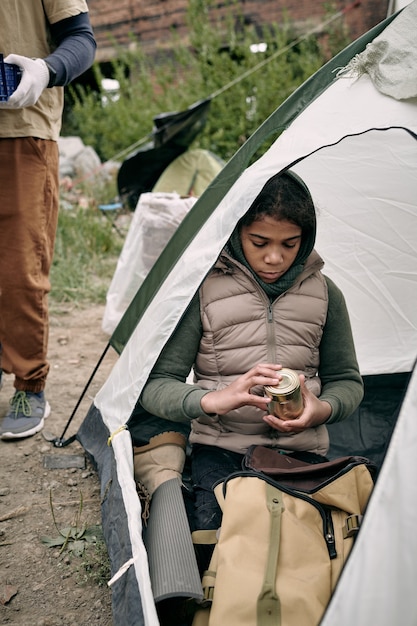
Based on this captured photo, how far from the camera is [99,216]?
18.6 feet

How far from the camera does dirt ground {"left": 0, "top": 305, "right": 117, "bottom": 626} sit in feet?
5.34

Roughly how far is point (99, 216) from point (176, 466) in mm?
4229

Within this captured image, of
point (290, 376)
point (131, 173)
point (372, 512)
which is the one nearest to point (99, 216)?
point (131, 173)

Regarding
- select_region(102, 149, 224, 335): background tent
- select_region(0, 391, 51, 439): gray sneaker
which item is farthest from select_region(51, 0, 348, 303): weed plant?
select_region(0, 391, 51, 439): gray sneaker

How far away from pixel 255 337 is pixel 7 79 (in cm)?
115

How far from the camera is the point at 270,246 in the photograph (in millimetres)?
1692

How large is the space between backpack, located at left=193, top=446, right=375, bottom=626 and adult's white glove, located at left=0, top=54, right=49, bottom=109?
133cm

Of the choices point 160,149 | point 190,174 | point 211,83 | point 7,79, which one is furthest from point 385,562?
point 211,83

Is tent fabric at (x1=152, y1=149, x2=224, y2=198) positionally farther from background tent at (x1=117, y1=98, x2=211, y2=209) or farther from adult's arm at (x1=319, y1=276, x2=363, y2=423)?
adult's arm at (x1=319, y1=276, x2=363, y2=423)

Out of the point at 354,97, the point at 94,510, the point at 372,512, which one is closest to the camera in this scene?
the point at 372,512

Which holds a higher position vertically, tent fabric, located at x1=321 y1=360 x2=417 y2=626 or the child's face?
the child's face

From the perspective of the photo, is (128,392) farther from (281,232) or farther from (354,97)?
(354,97)

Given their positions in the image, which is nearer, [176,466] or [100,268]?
[176,466]

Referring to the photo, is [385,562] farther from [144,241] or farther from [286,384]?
[144,241]
